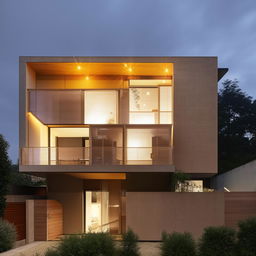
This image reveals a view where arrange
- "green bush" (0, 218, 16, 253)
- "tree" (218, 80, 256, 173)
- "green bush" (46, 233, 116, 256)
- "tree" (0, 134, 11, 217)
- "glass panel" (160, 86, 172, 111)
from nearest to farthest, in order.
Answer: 1. "green bush" (46, 233, 116, 256)
2. "green bush" (0, 218, 16, 253)
3. "tree" (0, 134, 11, 217)
4. "glass panel" (160, 86, 172, 111)
5. "tree" (218, 80, 256, 173)

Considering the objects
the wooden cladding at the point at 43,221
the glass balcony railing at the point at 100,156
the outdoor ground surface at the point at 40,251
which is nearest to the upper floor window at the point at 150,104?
the glass balcony railing at the point at 100,156

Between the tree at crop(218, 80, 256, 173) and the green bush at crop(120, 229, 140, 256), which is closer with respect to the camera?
the green bush at crop(120, 229, 140, 256)

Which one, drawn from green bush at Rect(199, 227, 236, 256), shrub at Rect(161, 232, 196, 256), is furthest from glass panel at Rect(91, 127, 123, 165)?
green bush at Rect(199, 227, 236, 256)

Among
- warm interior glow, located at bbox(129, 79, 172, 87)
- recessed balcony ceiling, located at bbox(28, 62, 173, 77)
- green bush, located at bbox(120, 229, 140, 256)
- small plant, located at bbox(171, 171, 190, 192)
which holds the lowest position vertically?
green bush, located at bbox(120, 229, 140, 256)

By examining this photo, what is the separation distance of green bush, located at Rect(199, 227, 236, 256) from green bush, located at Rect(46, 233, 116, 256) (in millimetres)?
2618

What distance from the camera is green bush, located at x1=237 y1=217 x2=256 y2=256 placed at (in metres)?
10.2

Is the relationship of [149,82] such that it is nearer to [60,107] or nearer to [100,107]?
[100,107]

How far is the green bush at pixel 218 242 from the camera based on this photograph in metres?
10.3

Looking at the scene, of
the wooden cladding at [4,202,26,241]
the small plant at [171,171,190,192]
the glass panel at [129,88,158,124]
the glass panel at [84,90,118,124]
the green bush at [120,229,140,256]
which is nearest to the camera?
the green bush at [120,229,140,256]

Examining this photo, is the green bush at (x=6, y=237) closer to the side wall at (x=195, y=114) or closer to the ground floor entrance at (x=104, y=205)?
the ground floor entrance at (x=104, y=205)

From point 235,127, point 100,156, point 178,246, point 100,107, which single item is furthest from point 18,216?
point 235,127

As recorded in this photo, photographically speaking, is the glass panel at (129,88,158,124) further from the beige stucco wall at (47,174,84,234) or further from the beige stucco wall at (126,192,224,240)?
the beige stucco wall at (47,174,84,234)

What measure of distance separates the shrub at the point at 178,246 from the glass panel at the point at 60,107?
872 centimetres

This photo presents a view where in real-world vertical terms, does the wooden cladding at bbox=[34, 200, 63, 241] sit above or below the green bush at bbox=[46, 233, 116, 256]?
below
